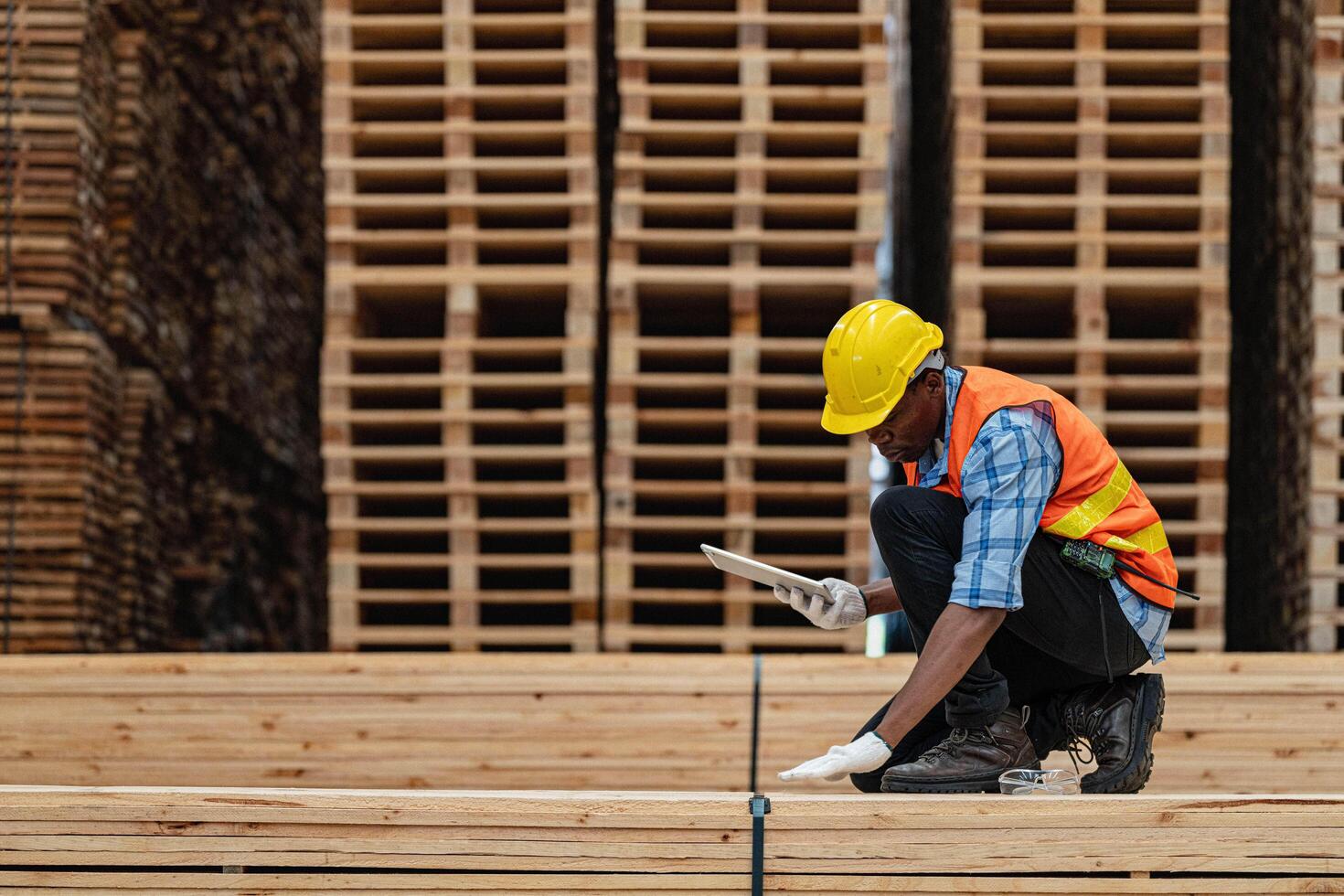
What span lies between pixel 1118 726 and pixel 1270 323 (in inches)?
119

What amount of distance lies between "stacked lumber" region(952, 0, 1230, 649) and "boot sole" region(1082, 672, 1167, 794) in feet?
5.81

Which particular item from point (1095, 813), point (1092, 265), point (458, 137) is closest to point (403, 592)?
point (458, 137)

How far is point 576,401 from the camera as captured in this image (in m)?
5.22

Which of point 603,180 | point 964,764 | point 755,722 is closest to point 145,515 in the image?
point 603,180

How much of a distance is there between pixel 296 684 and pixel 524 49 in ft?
8.34

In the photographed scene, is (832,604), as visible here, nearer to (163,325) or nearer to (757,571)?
(757,571)

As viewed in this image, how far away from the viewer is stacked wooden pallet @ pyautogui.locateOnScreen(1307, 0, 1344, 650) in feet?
16.5

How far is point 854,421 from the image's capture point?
10.4 ft

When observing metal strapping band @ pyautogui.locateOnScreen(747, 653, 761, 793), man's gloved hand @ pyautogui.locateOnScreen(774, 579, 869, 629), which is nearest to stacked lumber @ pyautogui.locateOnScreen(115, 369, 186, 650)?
metal strapping band @ pyautogui.locateOnScreen(747, 653, 761, 793)

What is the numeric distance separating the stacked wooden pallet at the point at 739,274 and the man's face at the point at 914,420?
189 cm

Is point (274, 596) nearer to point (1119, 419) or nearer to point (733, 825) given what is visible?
point (1119, 419)

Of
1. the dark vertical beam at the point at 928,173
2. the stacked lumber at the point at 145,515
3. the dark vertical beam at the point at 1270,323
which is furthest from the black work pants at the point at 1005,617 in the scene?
the stacked lumber at the point at 145,515

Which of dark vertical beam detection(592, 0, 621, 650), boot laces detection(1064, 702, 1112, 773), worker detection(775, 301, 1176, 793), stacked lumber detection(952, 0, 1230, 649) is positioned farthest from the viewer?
dark vertical beam detection(592, 0, 621, 650)

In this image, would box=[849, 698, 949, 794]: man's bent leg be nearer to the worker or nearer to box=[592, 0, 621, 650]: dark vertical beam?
the worker
